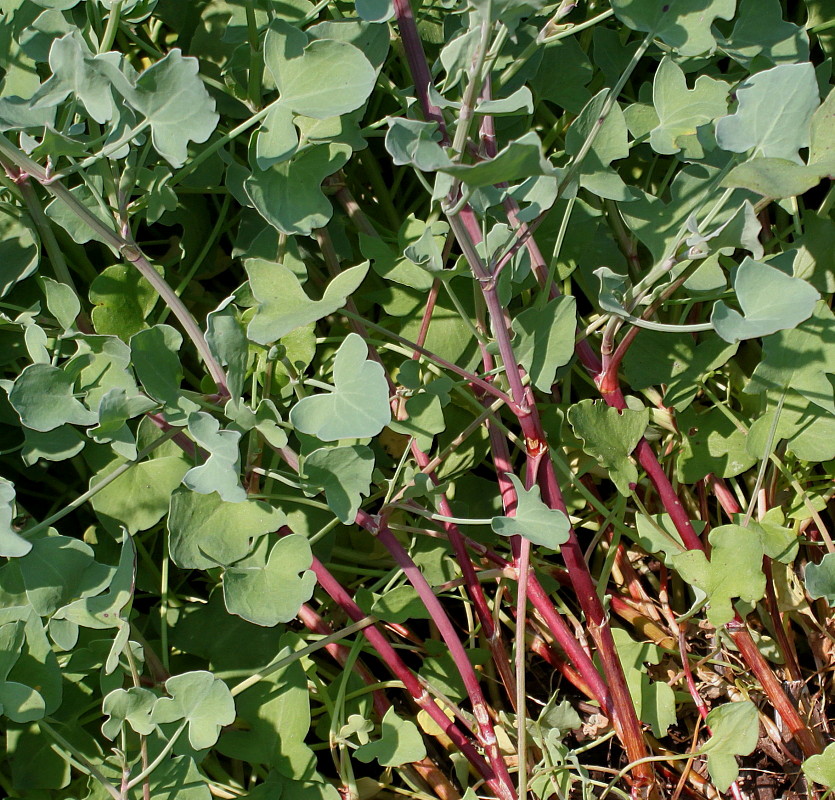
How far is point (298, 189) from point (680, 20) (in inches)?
14.3

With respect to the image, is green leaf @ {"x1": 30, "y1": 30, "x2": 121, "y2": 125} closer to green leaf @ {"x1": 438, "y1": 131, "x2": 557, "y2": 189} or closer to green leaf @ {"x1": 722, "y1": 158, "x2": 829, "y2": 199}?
green leaf @ {"x1": 438, "y1": 131, "x2": 557, "y2": 189}

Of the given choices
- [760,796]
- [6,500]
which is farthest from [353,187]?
[760,796]

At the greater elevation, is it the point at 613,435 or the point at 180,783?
the point at 613,435

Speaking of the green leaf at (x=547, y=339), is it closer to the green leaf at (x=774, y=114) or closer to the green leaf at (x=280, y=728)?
the green leaf at (x=774, y=114)

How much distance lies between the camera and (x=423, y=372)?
0.85 m

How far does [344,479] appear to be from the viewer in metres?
0.66

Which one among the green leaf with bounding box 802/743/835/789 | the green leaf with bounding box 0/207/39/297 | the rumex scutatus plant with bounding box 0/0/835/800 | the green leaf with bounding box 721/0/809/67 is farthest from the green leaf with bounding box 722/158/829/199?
the green leaf with bounding box 0/207/39/297

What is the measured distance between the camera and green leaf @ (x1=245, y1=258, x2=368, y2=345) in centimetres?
64

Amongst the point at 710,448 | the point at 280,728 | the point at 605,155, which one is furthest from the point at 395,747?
the point at 605,155

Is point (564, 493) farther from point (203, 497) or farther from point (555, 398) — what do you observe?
point (203, 497)

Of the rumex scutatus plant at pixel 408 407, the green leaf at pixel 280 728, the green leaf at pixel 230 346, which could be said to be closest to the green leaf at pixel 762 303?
the rumex scutatus plant at pixel 408 407

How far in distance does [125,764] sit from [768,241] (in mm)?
825

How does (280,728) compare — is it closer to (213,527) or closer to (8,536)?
(213,527)

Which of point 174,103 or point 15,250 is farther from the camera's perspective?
point 15,250
